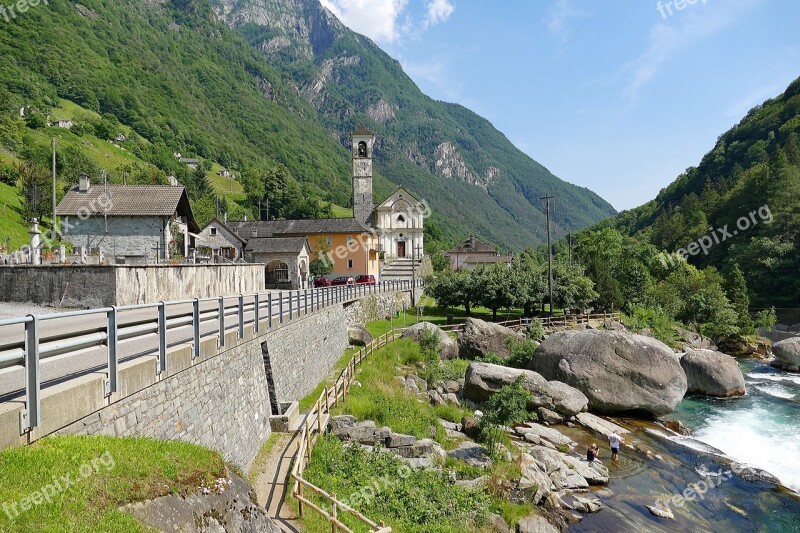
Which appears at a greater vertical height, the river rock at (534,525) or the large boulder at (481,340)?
the large boulder at (481,340)

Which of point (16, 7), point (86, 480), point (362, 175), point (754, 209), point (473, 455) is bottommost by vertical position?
point (473, 455)

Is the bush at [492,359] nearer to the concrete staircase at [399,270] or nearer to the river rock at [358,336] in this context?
the river rock at [358,336]

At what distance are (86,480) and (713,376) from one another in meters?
34.5

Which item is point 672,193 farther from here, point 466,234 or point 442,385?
point 442,385

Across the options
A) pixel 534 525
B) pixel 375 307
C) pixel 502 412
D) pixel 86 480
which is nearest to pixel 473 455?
pixel 502 412

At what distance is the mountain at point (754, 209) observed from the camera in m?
61.6

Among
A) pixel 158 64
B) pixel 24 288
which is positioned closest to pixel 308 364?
pixel 24 288

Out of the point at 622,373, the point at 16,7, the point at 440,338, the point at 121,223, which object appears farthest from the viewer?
the point at 16,7

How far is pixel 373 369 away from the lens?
24.7 m

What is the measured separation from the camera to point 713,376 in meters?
30.4

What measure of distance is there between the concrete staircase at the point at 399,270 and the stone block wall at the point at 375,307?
16722 mm

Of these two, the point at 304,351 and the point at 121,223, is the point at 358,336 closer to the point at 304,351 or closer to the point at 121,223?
the point at 304,351

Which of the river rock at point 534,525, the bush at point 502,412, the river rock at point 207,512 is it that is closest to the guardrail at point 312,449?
the river rock at point 207,512

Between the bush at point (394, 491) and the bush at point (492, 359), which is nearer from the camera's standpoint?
the bush at point (394, 491)
